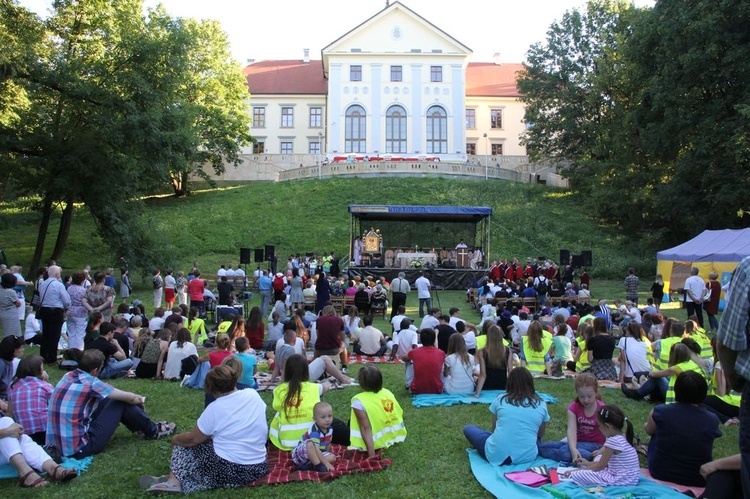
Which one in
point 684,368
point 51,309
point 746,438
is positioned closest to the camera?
point 746,438

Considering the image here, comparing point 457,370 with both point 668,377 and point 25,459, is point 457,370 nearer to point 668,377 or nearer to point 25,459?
point 668,377

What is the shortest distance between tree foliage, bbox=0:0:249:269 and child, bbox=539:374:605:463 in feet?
58.7

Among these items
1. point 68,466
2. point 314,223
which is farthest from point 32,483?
point 314,223

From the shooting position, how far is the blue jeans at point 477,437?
229 inches

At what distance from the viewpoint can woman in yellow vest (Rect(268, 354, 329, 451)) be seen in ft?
18.6

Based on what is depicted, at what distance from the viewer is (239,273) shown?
69.1 feet

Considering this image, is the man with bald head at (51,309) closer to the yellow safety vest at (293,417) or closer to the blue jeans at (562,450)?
the yellow safety vest at (293,417)

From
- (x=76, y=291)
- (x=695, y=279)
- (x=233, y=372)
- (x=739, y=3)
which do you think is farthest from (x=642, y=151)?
(x=233, y=372)

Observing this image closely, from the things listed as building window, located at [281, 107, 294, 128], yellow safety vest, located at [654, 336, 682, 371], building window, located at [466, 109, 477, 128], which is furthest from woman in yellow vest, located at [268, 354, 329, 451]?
building window, located at [466, 109, 477, 128]

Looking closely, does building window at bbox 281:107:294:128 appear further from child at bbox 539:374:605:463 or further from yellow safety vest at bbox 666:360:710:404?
child at bbox 539:374:605:463

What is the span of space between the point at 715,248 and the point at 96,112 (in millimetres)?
19794

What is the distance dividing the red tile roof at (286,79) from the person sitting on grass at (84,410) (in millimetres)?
56266

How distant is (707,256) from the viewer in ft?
61.8

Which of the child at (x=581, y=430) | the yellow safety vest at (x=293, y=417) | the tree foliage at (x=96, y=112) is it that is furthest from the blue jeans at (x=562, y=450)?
the tree foliage at (x=96, y=112)
